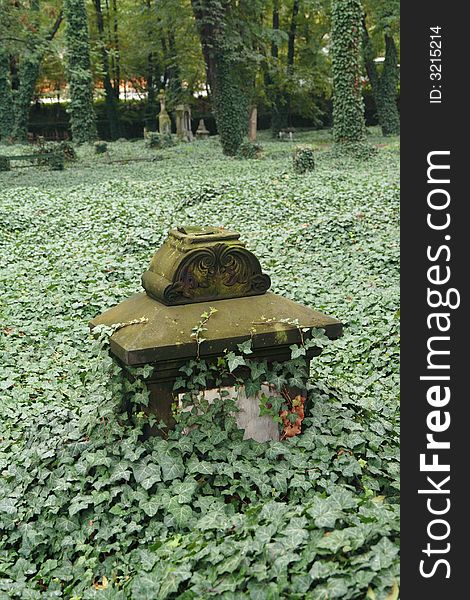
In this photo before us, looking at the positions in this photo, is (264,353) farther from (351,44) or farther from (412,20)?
(351,44)

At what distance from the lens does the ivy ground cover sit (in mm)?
2953

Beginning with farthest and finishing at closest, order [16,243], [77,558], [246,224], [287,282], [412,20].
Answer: [246,224] < [16,243] < [287,282] < [77,558] < [412,20]

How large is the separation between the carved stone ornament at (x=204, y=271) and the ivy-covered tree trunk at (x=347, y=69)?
58.3 feet

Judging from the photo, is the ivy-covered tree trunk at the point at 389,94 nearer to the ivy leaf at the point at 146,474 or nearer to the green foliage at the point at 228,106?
the green foliage at the point at 228,106

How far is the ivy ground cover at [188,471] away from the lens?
116 inches

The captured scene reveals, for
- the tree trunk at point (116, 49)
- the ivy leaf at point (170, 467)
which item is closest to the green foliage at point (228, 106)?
the tree trunk at point (116, 49)

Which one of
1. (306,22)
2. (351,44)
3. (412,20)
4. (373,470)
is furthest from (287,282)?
(306,22)

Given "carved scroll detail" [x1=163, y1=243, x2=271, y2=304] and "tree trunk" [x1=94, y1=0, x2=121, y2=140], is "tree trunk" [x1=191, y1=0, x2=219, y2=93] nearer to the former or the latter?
"tree trunk" [x1=94, y1=0, x2=121, y2=140]

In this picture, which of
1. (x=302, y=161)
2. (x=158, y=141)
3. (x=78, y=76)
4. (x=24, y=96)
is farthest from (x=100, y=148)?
(x=302, y=161)

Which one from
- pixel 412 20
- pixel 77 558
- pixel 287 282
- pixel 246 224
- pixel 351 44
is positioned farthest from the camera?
pixel 351 44

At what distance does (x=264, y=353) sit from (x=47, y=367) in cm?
343

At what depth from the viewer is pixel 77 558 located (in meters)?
3.79

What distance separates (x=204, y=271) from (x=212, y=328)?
0.37 metres

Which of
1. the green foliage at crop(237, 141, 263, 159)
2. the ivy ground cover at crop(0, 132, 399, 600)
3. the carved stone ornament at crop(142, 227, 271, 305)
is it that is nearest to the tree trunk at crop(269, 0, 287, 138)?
the green foliage at crop(237, 141, 263, 159)
